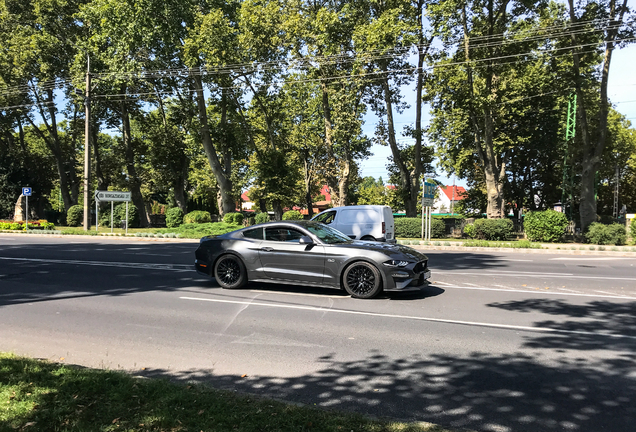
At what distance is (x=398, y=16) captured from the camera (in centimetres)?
2614

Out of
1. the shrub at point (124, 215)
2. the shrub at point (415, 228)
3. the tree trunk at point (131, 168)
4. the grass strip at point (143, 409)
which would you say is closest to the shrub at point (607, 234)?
the shrub at point (415, 228)

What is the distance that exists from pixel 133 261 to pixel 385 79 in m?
20.1

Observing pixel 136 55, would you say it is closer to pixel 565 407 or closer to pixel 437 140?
pixel 437 140

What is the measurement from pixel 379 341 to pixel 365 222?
10.6 meters

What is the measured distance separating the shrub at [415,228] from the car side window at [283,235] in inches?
693

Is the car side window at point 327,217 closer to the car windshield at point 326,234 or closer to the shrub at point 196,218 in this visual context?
the car windshield at point 326,234

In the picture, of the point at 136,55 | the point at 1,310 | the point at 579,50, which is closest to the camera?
the point at 1,310

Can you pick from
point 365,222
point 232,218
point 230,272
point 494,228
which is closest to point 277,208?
point 232,218

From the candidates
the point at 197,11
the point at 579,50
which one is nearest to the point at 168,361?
the point at 579,50

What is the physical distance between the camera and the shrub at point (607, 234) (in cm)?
2069

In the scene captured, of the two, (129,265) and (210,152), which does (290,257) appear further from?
(210,152)

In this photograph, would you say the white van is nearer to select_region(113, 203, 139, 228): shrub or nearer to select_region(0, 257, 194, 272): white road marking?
select_region(0, 257, 194, 272): white road marking

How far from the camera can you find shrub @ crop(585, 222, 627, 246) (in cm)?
2069

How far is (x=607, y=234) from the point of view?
2092 centimetres
